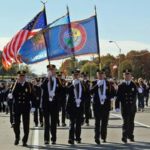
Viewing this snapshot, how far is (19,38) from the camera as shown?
58.7 ft

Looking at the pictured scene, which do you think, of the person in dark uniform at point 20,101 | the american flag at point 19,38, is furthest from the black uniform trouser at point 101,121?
the american flag at point 19,38

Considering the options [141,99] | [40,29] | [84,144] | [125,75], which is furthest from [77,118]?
[141,99]

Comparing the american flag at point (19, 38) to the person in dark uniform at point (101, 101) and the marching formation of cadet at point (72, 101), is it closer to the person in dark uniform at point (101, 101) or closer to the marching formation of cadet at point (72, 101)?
the marching formation of cadet at point (72, 101)

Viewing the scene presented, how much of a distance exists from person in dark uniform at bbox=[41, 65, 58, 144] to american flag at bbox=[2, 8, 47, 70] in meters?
3.80

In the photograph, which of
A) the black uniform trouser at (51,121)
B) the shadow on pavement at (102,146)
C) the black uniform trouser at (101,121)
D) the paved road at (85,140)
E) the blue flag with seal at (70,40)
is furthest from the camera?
the blue flag with seal at (70,40)

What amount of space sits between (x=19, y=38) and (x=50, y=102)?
188 inches

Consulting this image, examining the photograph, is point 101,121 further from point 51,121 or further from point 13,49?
point 13,49

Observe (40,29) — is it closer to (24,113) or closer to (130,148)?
(24,113)

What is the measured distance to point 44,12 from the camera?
19.5m

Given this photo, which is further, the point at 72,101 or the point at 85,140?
the point at 85,140

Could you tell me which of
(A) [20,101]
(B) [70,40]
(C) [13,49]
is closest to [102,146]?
(A) [20,101]

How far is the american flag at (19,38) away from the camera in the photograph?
1739 cm

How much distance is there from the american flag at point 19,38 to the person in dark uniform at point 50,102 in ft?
12.5

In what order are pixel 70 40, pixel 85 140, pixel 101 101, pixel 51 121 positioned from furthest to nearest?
1. pixel 70 40
2. pixel 85 140
3. pixel 101 101
4. pixel 51 121
